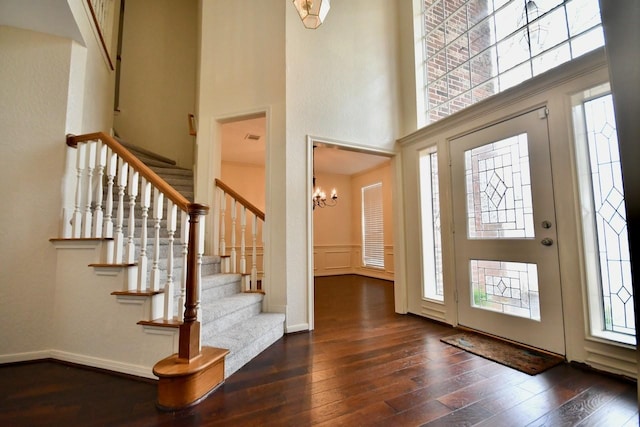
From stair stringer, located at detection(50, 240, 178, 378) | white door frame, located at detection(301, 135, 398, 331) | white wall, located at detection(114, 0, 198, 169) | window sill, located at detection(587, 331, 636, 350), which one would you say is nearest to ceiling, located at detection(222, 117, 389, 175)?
white door frame, located at detection(301, 135, 398, 331)

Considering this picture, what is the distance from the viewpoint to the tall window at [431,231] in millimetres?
3338

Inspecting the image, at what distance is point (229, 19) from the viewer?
3.40m

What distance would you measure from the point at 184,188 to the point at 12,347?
2.20 m

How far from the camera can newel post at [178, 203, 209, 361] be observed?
1.79m


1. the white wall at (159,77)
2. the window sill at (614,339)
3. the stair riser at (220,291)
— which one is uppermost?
the white wall at (159,77)

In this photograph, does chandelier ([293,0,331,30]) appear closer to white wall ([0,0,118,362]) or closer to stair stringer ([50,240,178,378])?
white wall ([0,0,118,362])

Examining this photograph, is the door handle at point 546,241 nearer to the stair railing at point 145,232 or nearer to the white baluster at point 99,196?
the stair railing at point 145,232

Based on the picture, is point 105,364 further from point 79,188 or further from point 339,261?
point 339,261

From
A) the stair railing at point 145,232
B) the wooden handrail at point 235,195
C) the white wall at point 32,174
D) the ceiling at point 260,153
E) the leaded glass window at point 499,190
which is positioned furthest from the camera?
the ceiling at point 260,153

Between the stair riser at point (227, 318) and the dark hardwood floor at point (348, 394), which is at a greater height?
the stair riser at point (227, 318)

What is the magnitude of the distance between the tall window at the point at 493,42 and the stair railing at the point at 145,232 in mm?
3141

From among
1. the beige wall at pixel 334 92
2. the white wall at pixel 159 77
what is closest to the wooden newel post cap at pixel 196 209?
the beige wall at pixel 334 92

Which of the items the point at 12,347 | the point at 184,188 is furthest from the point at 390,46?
the point at 12,347

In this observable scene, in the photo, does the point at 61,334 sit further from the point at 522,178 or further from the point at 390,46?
the point at 390,46
